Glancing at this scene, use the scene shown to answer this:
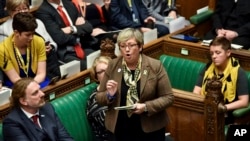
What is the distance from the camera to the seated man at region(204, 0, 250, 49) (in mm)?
4938

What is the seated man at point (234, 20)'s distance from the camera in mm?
4938

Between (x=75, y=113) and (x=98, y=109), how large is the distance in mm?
187

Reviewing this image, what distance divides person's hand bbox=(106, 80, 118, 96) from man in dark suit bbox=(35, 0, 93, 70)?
116 centimetres

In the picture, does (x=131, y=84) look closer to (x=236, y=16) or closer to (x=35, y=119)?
(x=35, y=119)

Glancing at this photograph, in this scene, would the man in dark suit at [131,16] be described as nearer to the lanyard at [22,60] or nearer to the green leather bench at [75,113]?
the green leather bench at [75,113]

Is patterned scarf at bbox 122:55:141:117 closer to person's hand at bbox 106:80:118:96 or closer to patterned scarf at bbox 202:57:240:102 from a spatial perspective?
person's hand at bbox 106:80:118:96

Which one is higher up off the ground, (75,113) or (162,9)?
(162,9)

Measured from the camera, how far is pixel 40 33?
169 inches

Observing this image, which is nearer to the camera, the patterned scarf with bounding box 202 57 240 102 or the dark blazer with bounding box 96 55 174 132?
the dark blazer with bounding box 96 55 174 132

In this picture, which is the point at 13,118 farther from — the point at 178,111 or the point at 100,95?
the point at 178,111

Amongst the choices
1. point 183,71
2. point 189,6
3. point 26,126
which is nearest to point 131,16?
point 183,71

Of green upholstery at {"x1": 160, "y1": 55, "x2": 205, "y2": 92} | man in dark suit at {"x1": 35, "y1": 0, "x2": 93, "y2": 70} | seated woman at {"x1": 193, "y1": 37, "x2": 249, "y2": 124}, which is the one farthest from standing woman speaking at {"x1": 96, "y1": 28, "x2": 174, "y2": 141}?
green upholstery at {"x1": 160, "y1": 55, "x2": 205, "y2": 92}

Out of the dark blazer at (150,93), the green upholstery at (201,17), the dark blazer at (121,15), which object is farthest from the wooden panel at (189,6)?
the dark blazer at (150,93)

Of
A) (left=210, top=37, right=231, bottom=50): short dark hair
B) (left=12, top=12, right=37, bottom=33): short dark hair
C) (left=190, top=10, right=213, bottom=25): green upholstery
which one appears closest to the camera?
(left=12, top=12, right=37, bottom=33): short dark hair
